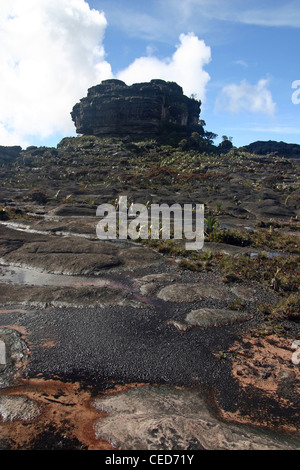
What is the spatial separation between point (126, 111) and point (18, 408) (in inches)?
4041

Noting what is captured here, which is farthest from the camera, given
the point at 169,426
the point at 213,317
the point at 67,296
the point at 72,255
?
the point at 72,255

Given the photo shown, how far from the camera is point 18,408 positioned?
7207 mm

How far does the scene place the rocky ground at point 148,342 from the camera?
663 centimetres

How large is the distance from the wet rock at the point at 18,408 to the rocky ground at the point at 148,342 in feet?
0.09

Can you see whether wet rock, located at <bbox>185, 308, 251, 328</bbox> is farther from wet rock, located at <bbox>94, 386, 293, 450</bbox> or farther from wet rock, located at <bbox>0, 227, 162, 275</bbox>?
wet rock, located at <bbox>0, 227, 162, 275</bbox>

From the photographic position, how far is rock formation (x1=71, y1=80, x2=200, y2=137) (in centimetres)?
9957

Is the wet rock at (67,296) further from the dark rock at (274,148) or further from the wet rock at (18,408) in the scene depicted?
the dark rock at (274,148)

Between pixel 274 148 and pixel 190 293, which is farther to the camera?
pixel 274 148

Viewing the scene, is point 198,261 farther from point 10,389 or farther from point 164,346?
point 10,389

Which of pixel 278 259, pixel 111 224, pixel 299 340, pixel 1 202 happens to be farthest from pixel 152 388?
pixel 1 202

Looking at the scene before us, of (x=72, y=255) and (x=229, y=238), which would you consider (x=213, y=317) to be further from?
(x=229, y=238)

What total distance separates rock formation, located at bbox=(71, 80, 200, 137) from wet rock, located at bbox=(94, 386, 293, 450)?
9992 cm

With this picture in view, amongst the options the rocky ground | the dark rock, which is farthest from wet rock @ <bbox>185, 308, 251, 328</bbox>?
the dark rock

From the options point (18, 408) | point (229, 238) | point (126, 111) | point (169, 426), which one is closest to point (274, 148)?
point (126, 111)
